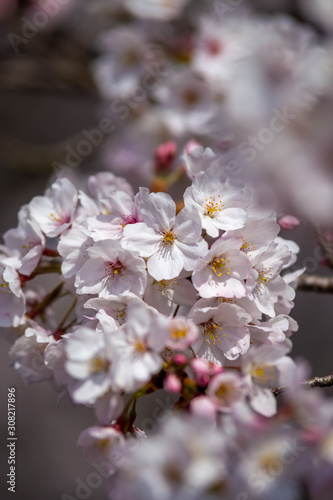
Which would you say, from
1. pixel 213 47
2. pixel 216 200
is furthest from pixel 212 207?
pixel 213 47

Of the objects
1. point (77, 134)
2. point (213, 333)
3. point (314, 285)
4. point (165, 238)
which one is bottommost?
point (77, 134)

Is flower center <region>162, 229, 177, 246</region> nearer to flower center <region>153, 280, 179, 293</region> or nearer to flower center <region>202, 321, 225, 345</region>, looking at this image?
flower center <region>153, 280, 179, 293</region>

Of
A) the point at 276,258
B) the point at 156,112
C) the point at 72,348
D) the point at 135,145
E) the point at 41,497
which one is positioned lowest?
the point at 41,497

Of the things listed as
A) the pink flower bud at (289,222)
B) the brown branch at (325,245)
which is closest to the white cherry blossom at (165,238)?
the pink flower bud at (289,222)

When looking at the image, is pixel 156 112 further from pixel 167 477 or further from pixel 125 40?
pixel 167 477

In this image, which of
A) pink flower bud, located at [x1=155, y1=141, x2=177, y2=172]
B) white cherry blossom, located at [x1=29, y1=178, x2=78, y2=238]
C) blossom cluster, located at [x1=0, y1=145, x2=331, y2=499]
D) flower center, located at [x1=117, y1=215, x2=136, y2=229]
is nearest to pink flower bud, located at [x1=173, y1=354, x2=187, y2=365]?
blossom cluster, located at [x1=0, y1=145, x2=331, y2=499]

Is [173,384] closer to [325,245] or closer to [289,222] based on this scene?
[289,222]

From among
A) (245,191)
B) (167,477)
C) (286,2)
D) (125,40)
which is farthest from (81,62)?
(167,477)
